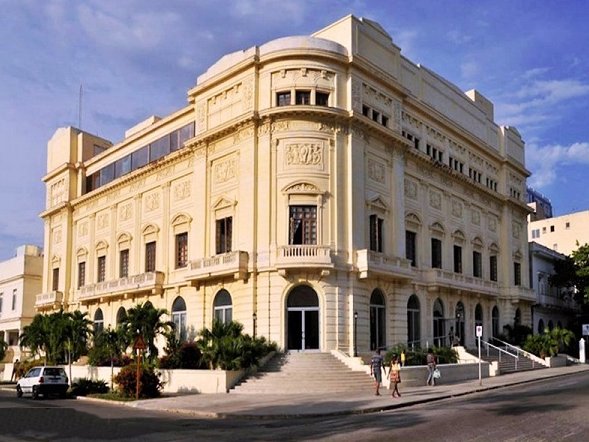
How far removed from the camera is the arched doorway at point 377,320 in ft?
127

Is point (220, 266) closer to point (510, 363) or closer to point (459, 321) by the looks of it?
point (459, 321)

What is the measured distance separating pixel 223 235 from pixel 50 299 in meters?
25.3

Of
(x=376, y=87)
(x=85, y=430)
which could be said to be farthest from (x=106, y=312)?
(x=85, y=430)

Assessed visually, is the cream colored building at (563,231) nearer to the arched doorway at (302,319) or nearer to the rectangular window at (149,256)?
the rectangular window at (149,256)

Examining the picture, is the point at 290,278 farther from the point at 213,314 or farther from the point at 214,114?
the point at 214,114

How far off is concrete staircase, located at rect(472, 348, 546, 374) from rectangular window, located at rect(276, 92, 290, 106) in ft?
66.4

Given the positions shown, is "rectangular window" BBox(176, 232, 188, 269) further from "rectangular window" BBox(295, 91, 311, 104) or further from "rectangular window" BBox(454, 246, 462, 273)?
"rectangular window" BBox(454, 246, 462, 273)

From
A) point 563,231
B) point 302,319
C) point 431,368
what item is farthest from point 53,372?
point 563,231

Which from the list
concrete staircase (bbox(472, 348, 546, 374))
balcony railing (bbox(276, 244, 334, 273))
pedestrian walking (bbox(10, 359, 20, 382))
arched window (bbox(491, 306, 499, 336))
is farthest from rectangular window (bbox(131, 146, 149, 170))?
arched window (bbox(491, 306, 499, 336))

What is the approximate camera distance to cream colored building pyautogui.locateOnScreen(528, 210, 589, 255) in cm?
8450

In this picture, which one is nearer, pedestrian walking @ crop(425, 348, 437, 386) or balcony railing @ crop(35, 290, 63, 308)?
pedestrian walking @ crop(425, 348, 437, 386)

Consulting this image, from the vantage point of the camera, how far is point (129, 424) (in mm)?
20078

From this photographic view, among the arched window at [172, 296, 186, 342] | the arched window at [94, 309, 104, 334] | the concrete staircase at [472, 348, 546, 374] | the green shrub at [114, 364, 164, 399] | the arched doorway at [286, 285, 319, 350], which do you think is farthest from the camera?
the arched window at [94, 309, 104, 334]

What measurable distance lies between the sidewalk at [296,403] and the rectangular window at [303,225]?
8727 millimetres
